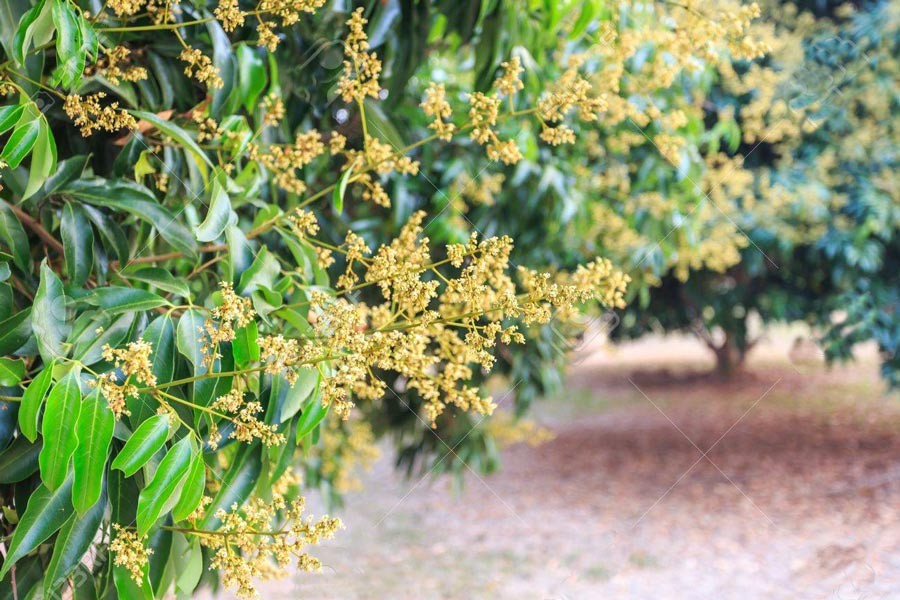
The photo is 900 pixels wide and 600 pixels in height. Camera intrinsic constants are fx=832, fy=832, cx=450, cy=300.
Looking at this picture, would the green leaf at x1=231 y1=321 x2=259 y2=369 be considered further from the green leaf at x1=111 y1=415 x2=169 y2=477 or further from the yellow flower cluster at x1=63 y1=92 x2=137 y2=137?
the yellow flower cluster at x1=63 y1=92 x2=137 y2=137

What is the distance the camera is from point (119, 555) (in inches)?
31.1

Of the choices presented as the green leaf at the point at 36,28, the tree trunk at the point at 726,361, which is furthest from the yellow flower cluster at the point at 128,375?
the tree trunk at the point at 726,361

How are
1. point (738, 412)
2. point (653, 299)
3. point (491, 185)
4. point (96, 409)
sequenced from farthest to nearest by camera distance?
point (738, 412)
point (653, 299)
point (491, 185)
point (96, 409)

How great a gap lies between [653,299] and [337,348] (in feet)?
16.5

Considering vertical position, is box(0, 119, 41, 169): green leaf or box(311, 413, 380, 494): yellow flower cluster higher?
box(0, 119, 41, 169): green leaf

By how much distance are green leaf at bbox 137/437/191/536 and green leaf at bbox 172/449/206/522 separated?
18mm

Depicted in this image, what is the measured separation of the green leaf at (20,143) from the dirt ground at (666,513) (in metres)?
2.25

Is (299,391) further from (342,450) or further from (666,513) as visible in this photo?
(666,513)

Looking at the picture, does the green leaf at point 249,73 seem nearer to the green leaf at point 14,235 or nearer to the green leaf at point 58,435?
the green leaf at point 14,235

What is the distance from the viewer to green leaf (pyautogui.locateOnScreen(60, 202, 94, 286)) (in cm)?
102

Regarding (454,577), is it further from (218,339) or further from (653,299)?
(218,339)

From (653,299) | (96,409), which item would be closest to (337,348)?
(96,409)

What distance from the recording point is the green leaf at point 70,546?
0.83 m

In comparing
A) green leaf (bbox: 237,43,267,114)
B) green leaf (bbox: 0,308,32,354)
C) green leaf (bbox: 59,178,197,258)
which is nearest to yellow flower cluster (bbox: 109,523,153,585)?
green leaf (bbox: 0,308,32,354)
